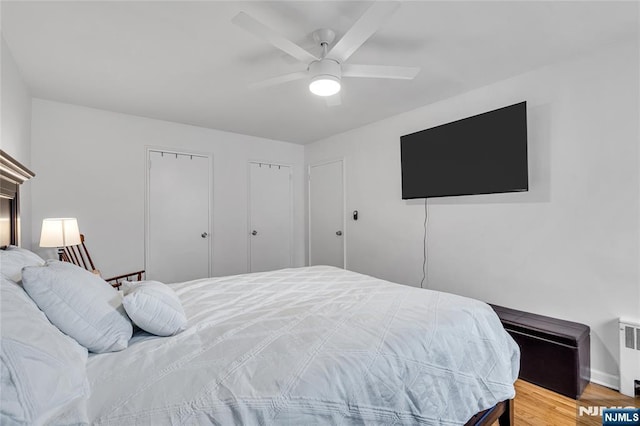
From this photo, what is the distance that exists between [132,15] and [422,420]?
2.56m

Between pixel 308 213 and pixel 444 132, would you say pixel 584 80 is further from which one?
pixel 308 213

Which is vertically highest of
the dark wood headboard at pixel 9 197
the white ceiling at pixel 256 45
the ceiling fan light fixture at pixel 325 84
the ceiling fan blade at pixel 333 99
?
the white ceiling at pixel 256 45

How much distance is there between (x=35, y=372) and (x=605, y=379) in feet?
10.6

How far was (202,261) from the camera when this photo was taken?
4184mm

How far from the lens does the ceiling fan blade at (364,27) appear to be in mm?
1467

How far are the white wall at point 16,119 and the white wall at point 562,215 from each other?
3522 mm

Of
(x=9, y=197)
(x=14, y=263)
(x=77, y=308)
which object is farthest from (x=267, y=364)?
(x=9, y=197)

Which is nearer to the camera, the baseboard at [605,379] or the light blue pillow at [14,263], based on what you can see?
the light blue pillow at [14,263]

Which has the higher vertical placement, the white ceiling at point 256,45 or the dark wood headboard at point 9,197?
the white ceiling at point 256,45

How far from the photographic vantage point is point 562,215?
98.5 inches

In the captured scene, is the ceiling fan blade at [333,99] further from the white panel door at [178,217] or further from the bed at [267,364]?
the white panel door at [178,217]

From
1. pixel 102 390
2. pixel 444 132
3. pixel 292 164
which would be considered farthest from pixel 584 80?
pixel 292 164

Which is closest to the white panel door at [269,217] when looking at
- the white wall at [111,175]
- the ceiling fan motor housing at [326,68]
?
the white wall at [111,175]

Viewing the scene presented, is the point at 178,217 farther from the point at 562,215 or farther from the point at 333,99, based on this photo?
the point at 562,215
